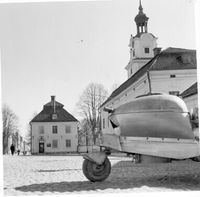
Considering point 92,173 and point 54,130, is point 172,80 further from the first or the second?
point 54,130

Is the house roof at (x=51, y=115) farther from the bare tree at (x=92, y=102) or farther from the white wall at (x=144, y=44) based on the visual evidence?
the white wall at (x=144, y=44)

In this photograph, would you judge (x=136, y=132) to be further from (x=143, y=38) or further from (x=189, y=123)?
(x=143, y=38)

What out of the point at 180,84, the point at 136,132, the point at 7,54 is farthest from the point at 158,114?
the point at 180,84

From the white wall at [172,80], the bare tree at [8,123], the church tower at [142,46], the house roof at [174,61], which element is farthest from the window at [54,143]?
the white wall at [172,80]

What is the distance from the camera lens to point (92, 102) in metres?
39.8

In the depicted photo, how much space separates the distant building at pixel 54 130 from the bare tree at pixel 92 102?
3.77 metres

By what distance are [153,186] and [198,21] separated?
3432 millimetres

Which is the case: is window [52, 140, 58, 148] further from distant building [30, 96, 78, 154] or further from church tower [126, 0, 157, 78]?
church tower [126, 0, 157, 78]

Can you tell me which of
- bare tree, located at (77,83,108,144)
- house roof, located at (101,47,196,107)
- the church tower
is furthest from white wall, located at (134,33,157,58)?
house roof, located at (101,47,196,107)

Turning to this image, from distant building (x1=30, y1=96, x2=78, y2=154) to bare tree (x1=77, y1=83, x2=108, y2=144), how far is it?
3.77m

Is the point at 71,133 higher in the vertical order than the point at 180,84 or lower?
lower

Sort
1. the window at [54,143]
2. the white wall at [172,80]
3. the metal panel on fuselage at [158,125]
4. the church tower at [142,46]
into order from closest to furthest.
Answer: the metal panel on fuselage at [158,125] → the white wall at [172,80] → the church tower at [142,46] → the window at [54,143]

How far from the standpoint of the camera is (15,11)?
9.02 metres

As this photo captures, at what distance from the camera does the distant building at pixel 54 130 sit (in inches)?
1918
